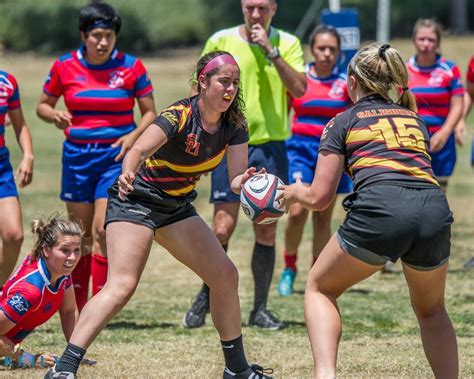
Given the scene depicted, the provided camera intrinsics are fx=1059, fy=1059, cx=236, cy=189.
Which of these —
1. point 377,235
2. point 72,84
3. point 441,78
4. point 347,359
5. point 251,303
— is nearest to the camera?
point 377,235

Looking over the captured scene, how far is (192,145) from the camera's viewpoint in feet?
18.8

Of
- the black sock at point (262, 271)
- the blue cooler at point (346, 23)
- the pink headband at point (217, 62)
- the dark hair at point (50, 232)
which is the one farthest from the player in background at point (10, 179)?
the blue cooler at point (346, 23)

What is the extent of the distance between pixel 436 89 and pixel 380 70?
4469 mm

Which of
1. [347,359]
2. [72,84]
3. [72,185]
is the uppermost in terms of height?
[72,84]

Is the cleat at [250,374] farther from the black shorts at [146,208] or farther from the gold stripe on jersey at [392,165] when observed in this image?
the gold stripe on jersey at [392,165]

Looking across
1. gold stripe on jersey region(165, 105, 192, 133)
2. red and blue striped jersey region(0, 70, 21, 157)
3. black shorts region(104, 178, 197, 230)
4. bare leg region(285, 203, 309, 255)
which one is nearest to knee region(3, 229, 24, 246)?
red and blue striped jersey region(0, 70, 21, 157)

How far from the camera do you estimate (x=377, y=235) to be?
15.9 ft

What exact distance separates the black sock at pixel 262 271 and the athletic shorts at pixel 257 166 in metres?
0.43

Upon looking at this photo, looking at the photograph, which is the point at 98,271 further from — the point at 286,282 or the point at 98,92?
the point at 286,282

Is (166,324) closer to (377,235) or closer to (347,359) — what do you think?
(347,359)

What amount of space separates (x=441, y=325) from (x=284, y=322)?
270 centimetres

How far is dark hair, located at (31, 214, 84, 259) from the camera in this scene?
620 centimetres

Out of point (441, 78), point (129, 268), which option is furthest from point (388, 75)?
point (441, 78)

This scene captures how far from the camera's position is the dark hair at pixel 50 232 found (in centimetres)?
620
